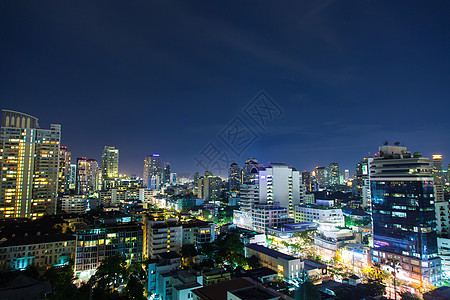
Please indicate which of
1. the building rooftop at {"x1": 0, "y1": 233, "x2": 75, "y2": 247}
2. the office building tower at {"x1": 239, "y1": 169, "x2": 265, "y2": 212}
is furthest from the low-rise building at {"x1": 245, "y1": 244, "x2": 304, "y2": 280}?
the building rooftop at {"x1": 0, "y1": 233, "x2": 75, "y2": 247}

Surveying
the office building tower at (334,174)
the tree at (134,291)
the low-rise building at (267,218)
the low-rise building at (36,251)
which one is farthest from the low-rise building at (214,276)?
the office building tower at (334,174)

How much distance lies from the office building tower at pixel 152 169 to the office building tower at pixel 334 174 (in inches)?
2628

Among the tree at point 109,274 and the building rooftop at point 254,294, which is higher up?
the building rooftop at point 254,294

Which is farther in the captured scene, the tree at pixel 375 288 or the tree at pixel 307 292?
the tree at pixel 375 288

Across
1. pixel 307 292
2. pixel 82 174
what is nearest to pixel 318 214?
pixel 307 292

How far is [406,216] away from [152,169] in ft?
299

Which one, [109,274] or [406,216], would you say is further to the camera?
[406,216]

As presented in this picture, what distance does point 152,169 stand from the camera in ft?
328

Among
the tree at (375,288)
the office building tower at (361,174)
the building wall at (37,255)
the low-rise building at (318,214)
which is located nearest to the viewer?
the tree at (375,288)

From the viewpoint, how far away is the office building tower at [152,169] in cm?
9875

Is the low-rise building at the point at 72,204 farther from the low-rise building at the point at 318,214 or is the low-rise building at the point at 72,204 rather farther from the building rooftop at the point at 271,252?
the low-rise building at the point at 318,214

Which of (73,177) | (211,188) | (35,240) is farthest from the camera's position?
(73,177)

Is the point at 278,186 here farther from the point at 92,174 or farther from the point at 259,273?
the point at 92,174

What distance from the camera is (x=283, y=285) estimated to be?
15742mm
